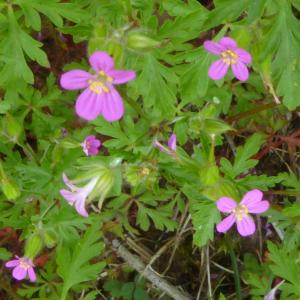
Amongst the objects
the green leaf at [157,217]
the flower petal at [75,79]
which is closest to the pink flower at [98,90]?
the flower petal at [75,79]

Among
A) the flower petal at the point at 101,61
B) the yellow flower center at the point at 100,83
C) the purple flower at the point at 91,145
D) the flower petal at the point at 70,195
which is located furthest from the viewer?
the purple flower at the point at 91,145

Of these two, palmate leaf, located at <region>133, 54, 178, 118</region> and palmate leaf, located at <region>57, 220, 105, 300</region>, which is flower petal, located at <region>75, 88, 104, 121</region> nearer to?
palmate leaf, located at <region>133, 54, 178, 118</region>

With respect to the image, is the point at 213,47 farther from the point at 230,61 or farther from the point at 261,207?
the point at 261,207

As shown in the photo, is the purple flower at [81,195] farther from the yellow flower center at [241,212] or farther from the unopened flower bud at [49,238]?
the yellow flower center at [241,212]

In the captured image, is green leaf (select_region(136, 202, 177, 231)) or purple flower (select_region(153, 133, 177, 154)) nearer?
purple flower (select_region(153, 133, 177, 154))

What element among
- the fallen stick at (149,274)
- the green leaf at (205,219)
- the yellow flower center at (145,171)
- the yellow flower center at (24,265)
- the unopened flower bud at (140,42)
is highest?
the unopened flower bud at (140,42)

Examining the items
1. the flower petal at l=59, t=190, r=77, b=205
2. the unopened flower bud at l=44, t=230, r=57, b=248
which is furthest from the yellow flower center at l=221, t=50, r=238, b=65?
the unopened flower bud at l=44, t=230, r=57, b=248
